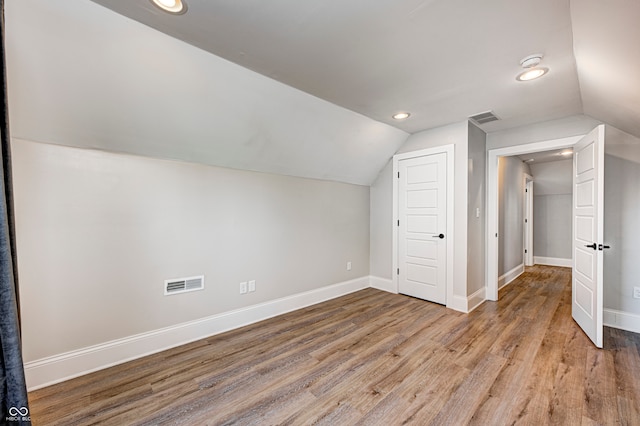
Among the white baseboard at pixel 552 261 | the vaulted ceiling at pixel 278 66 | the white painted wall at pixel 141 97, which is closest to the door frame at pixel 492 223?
the vaulted ceiling at pixel 278 66

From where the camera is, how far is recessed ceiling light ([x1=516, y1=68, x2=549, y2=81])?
2.27 metres

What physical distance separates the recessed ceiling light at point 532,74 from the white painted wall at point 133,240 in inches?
97.6

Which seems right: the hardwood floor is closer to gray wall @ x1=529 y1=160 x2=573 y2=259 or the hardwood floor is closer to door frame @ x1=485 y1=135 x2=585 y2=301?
door frame @ x1=485 y1=135 x2=585 y2=301

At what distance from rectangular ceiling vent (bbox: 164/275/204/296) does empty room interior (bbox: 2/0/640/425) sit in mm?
22

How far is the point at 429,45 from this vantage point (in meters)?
1.93

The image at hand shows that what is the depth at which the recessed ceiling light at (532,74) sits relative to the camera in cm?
227

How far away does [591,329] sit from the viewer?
A: 2.71 metres

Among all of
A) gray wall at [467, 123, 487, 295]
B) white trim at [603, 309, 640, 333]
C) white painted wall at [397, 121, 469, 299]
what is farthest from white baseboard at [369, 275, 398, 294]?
white trim at [603, 309, 640, 333]

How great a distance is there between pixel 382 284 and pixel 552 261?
4.86m

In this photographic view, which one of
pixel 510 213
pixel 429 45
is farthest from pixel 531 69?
pixel 510 213

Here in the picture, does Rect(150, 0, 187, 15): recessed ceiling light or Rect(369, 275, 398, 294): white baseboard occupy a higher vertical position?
Rect(150, 0, 187, 15): recessed ceiling light

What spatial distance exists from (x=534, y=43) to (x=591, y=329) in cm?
269

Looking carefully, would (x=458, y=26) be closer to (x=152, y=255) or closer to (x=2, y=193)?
(x=2, y=193)

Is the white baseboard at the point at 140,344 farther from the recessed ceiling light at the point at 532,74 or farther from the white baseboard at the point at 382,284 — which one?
the recessed ceiling light at the point at 532,74
